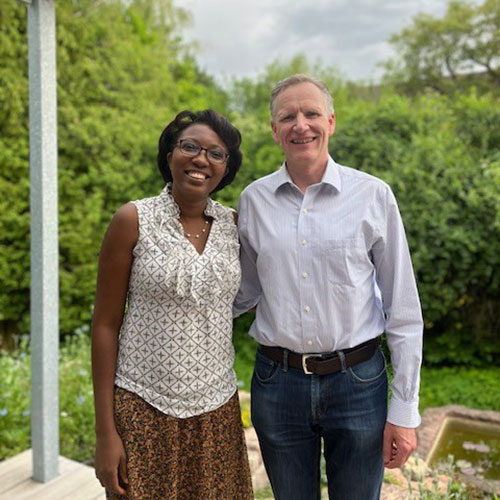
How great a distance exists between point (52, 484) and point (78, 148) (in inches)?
187

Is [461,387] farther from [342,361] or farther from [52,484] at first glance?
[342,361]

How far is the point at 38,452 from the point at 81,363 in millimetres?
1867

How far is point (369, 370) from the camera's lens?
1642 mm

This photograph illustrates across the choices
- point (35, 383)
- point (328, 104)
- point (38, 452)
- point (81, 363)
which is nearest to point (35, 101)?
point (35, 383)

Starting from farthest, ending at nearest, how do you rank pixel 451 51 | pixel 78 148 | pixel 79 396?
pixel 451 51, pixel 78 148, pixel 79 396

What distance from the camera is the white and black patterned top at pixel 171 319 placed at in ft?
4.95

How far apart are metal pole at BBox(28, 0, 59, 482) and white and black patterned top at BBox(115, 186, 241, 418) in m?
1.21

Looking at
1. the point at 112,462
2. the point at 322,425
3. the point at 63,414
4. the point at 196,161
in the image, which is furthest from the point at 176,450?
the point at 63,414

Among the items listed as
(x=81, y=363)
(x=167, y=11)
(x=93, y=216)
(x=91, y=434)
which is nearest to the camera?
(x=91, y=434)

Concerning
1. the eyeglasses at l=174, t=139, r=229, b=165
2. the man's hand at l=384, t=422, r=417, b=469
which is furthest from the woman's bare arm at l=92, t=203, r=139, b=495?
the man's hand at l=384, t=422, r=417, b=469

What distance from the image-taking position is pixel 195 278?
1.51 meters

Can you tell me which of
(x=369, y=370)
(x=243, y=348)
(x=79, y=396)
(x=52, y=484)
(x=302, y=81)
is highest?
(x=302, y=81)

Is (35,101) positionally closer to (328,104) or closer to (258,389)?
(328,104)

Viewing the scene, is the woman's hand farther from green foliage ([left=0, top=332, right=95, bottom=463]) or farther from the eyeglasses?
green foliage ([left=0, top=332, right=95, bottom=463])
